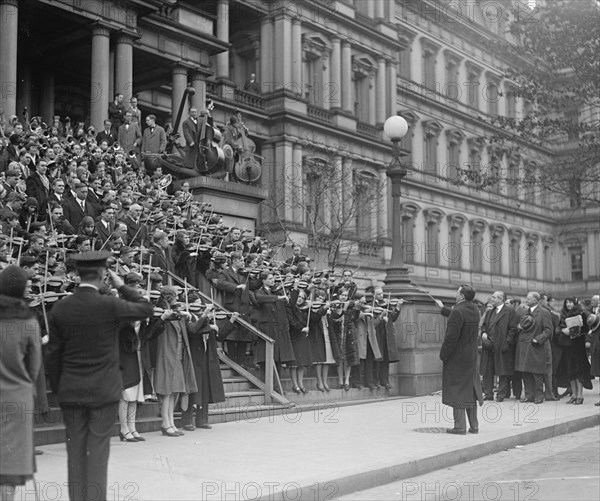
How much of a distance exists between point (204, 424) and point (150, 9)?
19829mm

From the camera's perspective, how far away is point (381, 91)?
50.6 m

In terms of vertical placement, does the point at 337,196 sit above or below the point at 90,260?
above

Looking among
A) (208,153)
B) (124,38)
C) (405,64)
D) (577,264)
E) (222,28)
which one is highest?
(405,64)

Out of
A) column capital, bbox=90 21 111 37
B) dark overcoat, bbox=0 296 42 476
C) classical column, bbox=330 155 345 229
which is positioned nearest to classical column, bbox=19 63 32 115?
column capital, bbox=90 21 111 37

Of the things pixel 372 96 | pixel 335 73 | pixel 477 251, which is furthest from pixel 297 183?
pixel 477 251

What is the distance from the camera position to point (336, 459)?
1009cm

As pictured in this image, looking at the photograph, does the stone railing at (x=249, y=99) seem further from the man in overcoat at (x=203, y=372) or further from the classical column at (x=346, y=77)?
the man in overcoat at (x=203, y=372)

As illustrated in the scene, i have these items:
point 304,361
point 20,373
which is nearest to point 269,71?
point 304,361

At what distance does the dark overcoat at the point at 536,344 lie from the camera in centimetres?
1744

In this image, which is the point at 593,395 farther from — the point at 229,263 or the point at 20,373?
the point at 20,373

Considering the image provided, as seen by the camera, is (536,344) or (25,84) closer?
(536,344)

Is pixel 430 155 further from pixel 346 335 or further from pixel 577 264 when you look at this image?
pixel 346 335

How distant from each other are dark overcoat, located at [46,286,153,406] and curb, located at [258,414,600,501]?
2.04 m

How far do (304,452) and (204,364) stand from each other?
2379mm
